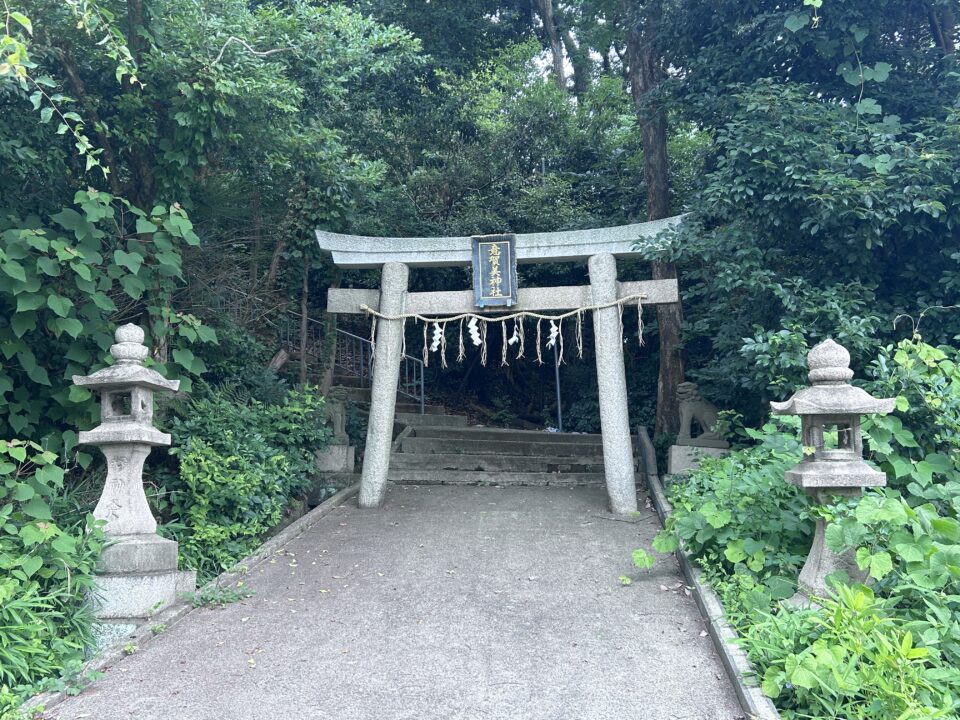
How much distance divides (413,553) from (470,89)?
9639mm

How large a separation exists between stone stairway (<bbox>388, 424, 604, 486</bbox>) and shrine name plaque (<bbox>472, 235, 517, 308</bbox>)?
104 inches

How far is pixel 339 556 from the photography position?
6.66 m

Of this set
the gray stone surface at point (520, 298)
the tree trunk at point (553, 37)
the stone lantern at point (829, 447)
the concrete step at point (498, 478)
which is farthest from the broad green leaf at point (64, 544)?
the tree trunk at point (553, 37)

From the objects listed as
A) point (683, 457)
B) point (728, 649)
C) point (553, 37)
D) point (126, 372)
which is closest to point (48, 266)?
point (126, 372)

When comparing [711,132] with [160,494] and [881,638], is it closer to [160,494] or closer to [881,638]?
[881,638]

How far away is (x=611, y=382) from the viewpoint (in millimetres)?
8328

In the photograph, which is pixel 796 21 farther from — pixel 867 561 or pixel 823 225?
pixel 867 561

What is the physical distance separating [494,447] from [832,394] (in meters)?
6.97

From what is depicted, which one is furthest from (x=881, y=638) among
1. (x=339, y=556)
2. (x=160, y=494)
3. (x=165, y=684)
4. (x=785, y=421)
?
(x=160, y=494)

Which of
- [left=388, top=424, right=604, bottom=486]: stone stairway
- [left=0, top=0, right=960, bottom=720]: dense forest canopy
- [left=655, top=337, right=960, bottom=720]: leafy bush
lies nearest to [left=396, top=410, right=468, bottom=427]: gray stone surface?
[left=388, top=424, right=604, bottom=486]: stone stairway

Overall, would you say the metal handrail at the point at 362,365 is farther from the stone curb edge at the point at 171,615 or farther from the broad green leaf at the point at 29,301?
the broad green leaf at the point at 29,301

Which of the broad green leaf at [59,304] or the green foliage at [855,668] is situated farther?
the broad green leaf at [59,304]

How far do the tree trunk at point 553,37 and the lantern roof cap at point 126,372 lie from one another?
1322 cm

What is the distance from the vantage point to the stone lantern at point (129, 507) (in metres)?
5.04
